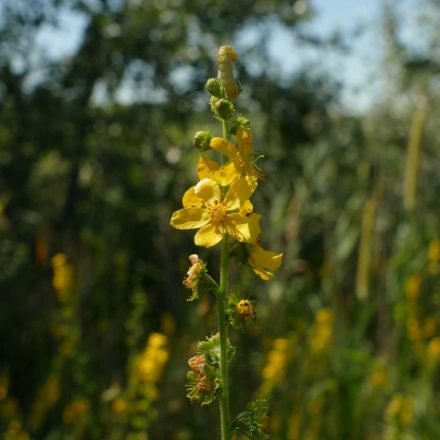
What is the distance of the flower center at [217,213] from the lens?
1433 millimetres

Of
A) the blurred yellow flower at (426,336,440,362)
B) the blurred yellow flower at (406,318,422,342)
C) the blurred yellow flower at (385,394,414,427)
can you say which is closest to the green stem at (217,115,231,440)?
the blurred yellow flower at (385,394,414,427)

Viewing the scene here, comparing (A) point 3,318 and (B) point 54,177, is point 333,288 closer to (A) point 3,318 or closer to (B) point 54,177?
(A) point 3,318

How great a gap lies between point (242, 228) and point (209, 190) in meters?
0.11

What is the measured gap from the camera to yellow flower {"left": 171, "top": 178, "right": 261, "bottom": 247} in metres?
1.43

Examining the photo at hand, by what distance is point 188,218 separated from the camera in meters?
1.56

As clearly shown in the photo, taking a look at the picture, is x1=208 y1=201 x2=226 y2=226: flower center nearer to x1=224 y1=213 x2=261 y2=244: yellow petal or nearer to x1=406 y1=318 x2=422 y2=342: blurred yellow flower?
x1=224 y1=213 x2=261 y2=244: yellow petal

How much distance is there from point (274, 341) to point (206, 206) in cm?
Result: 320

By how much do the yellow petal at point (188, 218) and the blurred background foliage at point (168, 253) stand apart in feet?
6.32

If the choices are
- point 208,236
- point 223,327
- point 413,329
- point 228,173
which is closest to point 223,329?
point 223,327

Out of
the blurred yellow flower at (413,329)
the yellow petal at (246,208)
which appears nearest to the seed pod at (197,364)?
the yellow petal at (246,208)

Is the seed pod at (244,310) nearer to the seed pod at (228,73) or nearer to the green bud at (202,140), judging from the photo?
the green bud at (202,140)

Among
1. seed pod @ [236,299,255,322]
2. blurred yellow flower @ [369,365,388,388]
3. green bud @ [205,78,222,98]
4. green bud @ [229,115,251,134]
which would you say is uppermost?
blurred yellow flower @ [369,365,388,388]

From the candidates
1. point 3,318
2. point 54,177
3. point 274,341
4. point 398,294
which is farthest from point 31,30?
point 398,294

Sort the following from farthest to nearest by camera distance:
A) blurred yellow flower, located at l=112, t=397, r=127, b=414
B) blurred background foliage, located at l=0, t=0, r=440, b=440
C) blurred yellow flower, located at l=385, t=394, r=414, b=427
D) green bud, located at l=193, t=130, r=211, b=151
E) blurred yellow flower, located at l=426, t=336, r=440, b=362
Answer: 1. blurred yellow flower, located at l=426, t=336, r=440, b=362
2. blurred background foliage, located at l=0, t=0, r=440, b=440
3. blurred yellow flower, located at l=385, t=394, r=414, b=427
4. blurred yellow flower, located at l=112, t=397, r=127, b=414
5. green bud, located at l=193, t=130, r=211, b=151
